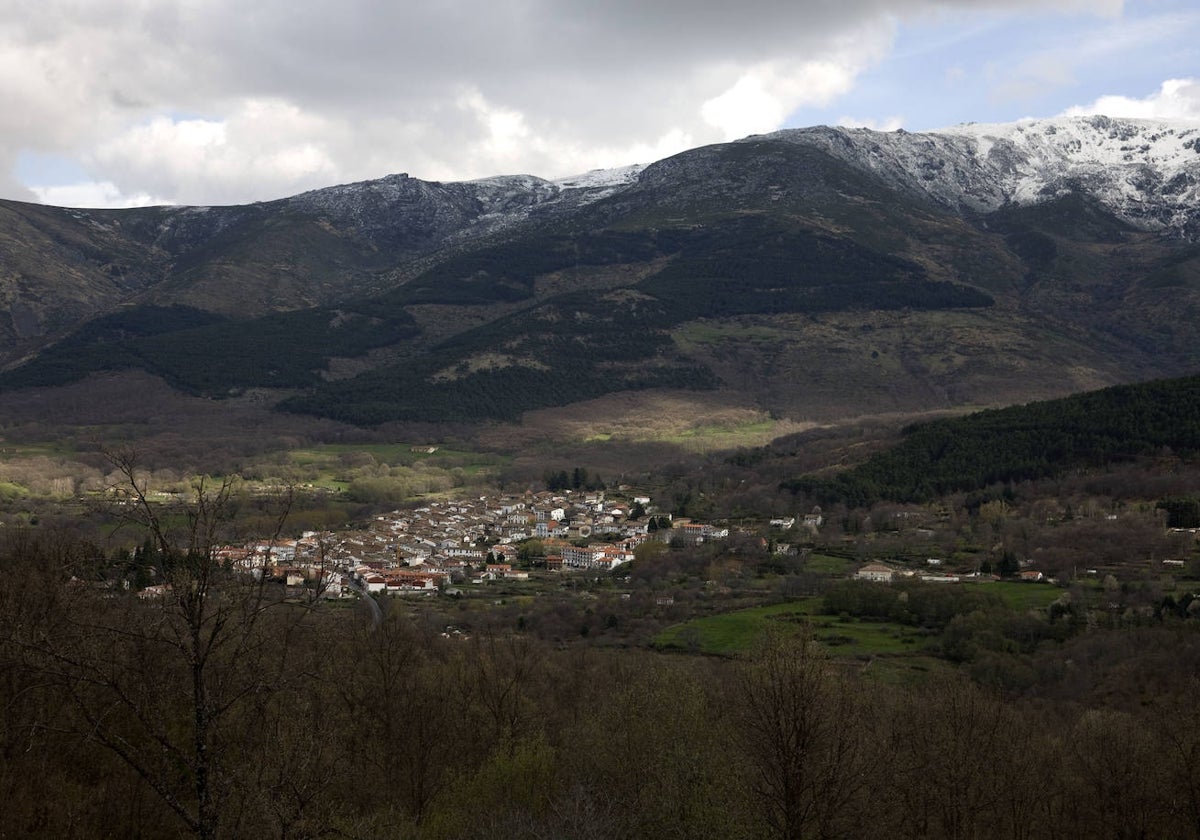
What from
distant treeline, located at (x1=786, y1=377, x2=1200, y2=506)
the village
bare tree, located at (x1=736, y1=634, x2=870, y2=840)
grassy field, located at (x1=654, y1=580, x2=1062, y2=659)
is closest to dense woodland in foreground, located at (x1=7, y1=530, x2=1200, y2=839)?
bare tree, located at (x1=736, y1=634, x2=870, y2=840)

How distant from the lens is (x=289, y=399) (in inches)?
7466

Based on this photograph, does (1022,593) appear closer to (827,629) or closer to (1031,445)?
(827,629)

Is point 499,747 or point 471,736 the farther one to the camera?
point 471,736

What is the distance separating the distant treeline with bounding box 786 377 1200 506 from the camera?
96.4 metres

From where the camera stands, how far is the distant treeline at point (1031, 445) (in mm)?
96438

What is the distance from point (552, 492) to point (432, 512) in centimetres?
1842

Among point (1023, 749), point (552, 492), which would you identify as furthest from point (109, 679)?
point (552, 492)

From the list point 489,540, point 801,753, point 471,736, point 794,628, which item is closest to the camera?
point 801,753

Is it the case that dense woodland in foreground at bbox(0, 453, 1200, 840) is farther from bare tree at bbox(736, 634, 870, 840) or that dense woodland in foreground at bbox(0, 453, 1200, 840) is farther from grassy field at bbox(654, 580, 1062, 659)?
grassy field at bbox(654, 580, 1062, 659)

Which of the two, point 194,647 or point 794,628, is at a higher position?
point 194,647

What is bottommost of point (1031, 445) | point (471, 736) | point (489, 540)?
point (489, 540)

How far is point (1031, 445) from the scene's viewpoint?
103m

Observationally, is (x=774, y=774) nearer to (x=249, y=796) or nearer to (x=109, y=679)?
(x=249, y=796)

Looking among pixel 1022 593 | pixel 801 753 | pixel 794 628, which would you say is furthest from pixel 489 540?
pixel 801 753
